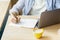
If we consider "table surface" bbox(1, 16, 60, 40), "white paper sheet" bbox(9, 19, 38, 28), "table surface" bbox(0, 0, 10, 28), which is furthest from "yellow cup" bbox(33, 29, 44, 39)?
"table surface" bbox(0, 0, 10, 28)

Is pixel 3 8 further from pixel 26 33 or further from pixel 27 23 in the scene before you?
pixel 26 33

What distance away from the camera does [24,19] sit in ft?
6.07

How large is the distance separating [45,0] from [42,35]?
54 centimetres

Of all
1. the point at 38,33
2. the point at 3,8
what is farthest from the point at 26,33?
the point at 3,8

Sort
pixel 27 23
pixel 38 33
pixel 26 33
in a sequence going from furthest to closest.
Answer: pixel 27 23 < pixel 26 33 < pixel 38 33

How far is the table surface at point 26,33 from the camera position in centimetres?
156

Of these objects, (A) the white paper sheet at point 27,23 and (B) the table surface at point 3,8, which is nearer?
(A) the white paper sheet at point 27,23

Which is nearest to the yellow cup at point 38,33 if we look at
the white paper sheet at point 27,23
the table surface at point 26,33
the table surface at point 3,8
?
the table surface at point 26,33

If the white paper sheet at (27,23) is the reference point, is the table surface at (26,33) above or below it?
below

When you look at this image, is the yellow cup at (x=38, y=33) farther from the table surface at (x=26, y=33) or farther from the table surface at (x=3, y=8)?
the table surface at (x=3, y=8)

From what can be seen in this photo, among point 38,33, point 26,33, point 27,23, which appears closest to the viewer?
point 38,33

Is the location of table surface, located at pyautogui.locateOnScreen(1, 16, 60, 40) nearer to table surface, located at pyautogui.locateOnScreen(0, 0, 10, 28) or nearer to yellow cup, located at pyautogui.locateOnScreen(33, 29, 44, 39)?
yellow cup, located at pyautogui.locateOnScreen(33, 29, 44, 39)

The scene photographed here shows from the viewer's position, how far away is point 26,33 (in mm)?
1630

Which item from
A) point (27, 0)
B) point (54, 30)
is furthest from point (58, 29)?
point (27, 0)
